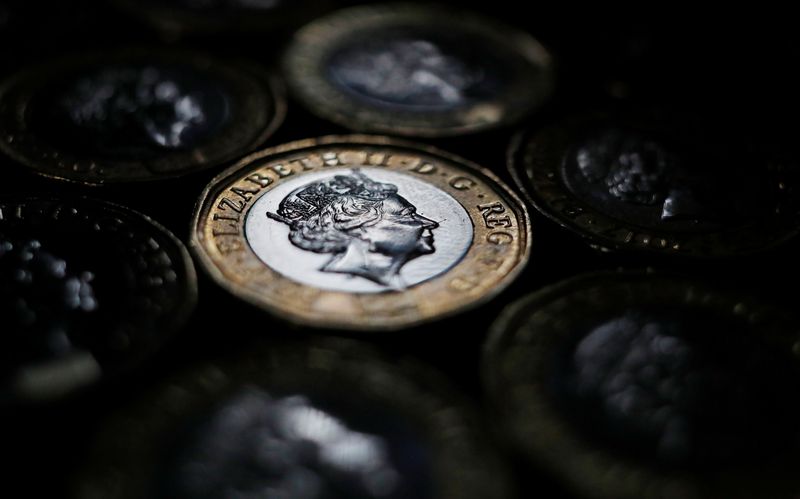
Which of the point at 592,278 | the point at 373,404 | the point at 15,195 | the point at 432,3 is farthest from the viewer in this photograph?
the point at 432,3

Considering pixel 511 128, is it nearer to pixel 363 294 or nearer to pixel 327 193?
pixel 327 193

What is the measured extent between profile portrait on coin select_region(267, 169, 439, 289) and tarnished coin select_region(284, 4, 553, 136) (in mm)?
198

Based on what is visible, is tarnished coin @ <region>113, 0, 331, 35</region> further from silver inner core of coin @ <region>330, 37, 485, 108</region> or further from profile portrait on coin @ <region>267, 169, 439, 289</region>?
profile portrait on coin @ <region>267, 169, 439, 289</region>

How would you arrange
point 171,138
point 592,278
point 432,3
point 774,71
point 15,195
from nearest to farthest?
point 592,278 < point 15,195 < point 171,138 < point 774,71 < point 432,3

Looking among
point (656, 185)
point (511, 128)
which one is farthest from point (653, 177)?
point (511, 128)

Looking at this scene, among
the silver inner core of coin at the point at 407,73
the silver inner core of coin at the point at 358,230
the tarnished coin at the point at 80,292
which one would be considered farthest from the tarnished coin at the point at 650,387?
the silver inner core of coin at the point at 407,73

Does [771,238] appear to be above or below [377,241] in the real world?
above

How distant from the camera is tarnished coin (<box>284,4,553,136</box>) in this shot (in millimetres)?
1429

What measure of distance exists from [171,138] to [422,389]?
0.65 m

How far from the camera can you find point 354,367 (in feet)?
3.17

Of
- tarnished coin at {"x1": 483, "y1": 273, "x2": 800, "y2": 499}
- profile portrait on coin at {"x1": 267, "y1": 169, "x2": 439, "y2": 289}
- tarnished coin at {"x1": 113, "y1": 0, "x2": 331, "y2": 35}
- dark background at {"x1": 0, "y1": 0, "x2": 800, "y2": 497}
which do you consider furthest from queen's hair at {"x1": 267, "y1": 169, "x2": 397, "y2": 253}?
tarnished coin at {"x1": 113, "y1": 0, "x2": 331, "y2": 35}

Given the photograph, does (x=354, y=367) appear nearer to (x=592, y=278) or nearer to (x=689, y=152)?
(x=592, y=278)

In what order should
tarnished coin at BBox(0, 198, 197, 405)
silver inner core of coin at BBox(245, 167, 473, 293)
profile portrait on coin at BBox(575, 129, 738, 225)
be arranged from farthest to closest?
profile portrait on coin at BBox(575, 129, 738, 225), silver inner core of coin at BBox(245, 167, 473, 293), tarnished coin at BBox(0, 198, 197, 405)

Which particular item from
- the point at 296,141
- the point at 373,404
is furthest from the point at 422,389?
the point at 296,141
